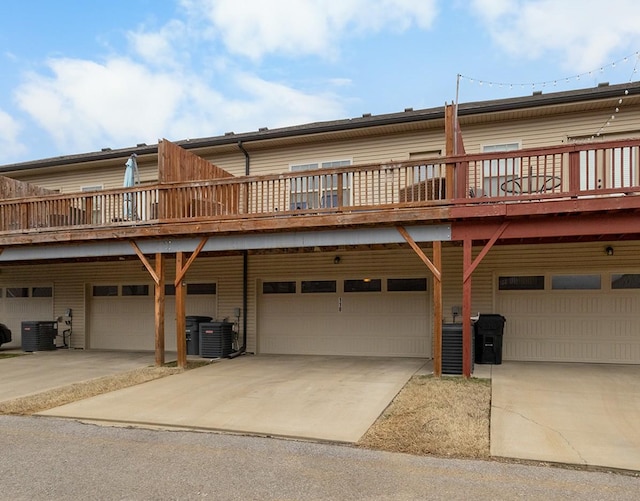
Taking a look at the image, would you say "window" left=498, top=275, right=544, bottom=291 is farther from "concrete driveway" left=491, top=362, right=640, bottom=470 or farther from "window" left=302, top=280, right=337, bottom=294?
"window" left=302, top=280, right=337, bottom=294

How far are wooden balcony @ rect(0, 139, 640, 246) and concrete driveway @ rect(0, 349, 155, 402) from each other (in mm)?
2680

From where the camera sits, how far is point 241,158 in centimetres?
1241

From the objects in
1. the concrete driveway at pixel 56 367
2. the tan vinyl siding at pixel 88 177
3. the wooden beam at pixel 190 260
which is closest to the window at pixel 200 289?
the concrete driveway at pixel 56 367

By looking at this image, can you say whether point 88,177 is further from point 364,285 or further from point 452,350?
point 452,350

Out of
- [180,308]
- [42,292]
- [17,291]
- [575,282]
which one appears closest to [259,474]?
[180,308]

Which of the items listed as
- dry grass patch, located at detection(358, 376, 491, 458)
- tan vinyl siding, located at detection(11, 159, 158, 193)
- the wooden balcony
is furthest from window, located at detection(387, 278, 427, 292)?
tan vinyl siding, located at detection(11, 159, 158, 193)

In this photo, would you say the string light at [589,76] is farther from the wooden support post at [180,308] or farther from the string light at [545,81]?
the wooden support post at [180,308]

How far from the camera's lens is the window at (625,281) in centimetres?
937

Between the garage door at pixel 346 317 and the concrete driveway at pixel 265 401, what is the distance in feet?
4.37

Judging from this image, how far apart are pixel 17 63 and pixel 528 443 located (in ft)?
109

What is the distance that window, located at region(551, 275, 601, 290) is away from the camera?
377 inches

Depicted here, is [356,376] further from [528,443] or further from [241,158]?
[241,158]

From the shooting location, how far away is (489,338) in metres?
9.27

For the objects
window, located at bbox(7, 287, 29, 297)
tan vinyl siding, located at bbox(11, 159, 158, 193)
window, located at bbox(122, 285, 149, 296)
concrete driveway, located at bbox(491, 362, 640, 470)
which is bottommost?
concrete driveway, located at bbox(491, 362, 640, 470)
